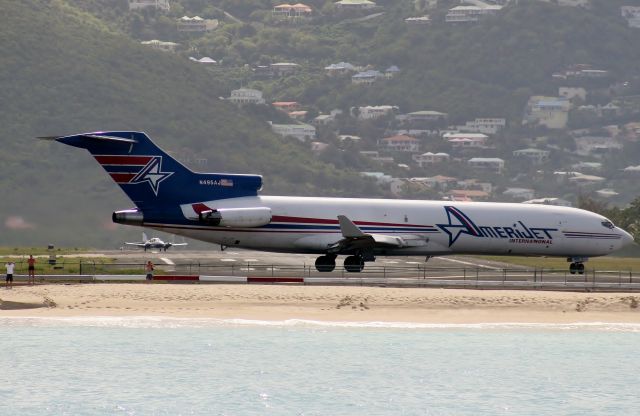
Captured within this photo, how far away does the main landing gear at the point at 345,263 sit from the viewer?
211 ft

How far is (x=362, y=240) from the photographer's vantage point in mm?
63156

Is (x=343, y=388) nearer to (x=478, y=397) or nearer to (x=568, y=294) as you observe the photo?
(x=478, y=397)

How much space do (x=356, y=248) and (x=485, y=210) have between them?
7368mm

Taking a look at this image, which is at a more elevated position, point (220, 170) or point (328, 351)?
point (220, 170)

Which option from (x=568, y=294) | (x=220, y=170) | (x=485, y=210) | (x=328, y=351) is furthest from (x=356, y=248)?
(x=220, y=170)

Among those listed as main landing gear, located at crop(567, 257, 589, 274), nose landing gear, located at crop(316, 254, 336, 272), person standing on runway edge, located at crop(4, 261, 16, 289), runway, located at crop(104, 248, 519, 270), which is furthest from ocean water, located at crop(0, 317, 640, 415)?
runway, located at crop(104, 248, 519, 270)

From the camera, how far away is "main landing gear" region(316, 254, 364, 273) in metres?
64.4

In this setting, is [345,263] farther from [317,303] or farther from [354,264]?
[317,303]

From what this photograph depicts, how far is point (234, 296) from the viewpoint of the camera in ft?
178

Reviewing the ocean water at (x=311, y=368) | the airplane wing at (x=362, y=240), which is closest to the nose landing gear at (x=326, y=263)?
the airplane wing at (x=362, y=240)

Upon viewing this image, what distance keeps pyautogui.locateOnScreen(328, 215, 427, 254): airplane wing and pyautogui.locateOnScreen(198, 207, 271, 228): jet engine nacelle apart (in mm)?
3710

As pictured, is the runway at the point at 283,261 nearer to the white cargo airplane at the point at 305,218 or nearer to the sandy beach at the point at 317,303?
the white cargo airplane at the point at 305,218

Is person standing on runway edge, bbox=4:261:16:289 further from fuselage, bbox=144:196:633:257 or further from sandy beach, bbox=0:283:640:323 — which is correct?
fuselage, bbox=144:196:633:257

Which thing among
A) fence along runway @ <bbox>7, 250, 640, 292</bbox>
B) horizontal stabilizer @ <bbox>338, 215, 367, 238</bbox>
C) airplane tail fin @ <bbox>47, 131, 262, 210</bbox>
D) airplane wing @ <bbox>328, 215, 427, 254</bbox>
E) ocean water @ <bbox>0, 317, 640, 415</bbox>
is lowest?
ocean water @ <bbox>0, 317, 640, 415</bbox>
